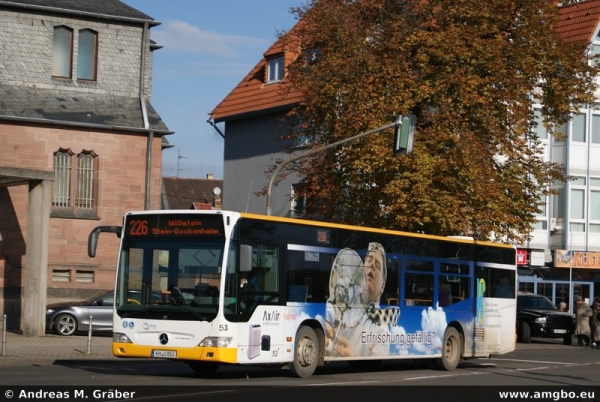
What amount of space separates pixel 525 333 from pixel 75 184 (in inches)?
657

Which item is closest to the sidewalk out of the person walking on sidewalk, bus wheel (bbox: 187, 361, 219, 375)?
bus wheel (bbox: 187, 361, 219, 375)

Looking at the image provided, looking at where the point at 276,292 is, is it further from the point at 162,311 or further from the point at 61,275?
the point at 61,275

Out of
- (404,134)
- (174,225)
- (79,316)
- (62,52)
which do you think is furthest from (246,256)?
(62,52)

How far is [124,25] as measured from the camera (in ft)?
132

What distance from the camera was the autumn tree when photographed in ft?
104

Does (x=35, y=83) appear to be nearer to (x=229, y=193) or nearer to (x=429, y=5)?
(x=429, y=5)

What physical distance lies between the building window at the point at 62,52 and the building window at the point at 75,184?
10.3 ft

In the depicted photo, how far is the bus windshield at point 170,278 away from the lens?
17703mm

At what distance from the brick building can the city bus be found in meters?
16.8

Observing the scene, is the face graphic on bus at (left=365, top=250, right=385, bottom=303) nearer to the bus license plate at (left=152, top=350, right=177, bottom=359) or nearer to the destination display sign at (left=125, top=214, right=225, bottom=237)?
the destination display sign at (left=125, top=214, right=225, bottom=237)

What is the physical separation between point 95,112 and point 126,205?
11.2 ft

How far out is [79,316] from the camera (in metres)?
32.3

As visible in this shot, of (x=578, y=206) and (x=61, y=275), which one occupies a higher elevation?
(x=578, y=206)

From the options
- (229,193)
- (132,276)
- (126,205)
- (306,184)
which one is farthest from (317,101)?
(229,193)
